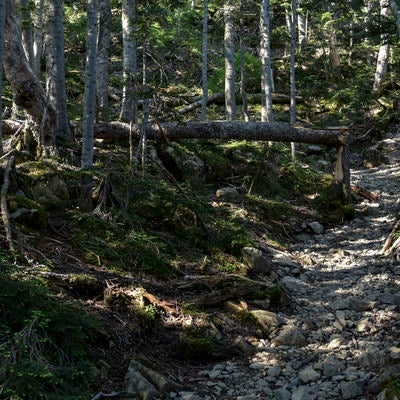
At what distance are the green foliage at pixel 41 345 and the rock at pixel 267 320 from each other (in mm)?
2246

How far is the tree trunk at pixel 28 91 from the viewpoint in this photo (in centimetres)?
800

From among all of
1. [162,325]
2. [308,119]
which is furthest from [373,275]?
[308,119]

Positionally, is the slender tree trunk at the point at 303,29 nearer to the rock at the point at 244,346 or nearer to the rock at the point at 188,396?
the rock at the point at 244,346

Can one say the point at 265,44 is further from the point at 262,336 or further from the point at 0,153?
the point at 262,336

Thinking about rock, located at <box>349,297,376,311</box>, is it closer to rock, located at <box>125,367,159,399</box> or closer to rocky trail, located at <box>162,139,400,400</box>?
rocky trail, located at <box>162,139,400,400</box>

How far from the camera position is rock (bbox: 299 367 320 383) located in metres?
4.52

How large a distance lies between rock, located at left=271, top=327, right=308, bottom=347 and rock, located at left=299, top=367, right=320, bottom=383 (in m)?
0.67

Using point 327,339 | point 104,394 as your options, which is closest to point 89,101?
point 104,394

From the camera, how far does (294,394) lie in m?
4.22

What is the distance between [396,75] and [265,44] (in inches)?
392

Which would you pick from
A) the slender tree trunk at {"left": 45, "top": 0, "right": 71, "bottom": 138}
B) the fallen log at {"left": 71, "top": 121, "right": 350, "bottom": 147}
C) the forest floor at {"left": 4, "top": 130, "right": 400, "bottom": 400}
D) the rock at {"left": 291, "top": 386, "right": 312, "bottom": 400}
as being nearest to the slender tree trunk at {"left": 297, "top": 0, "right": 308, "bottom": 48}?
the fallen log at {"left": 71, "top": 121, "right": 350, "bottom": 147}

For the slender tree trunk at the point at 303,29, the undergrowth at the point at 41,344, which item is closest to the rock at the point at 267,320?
the undergrowth at the point at 41,344

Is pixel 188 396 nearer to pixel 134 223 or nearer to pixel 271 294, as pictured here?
pixel 271 294

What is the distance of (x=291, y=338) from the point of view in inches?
212
